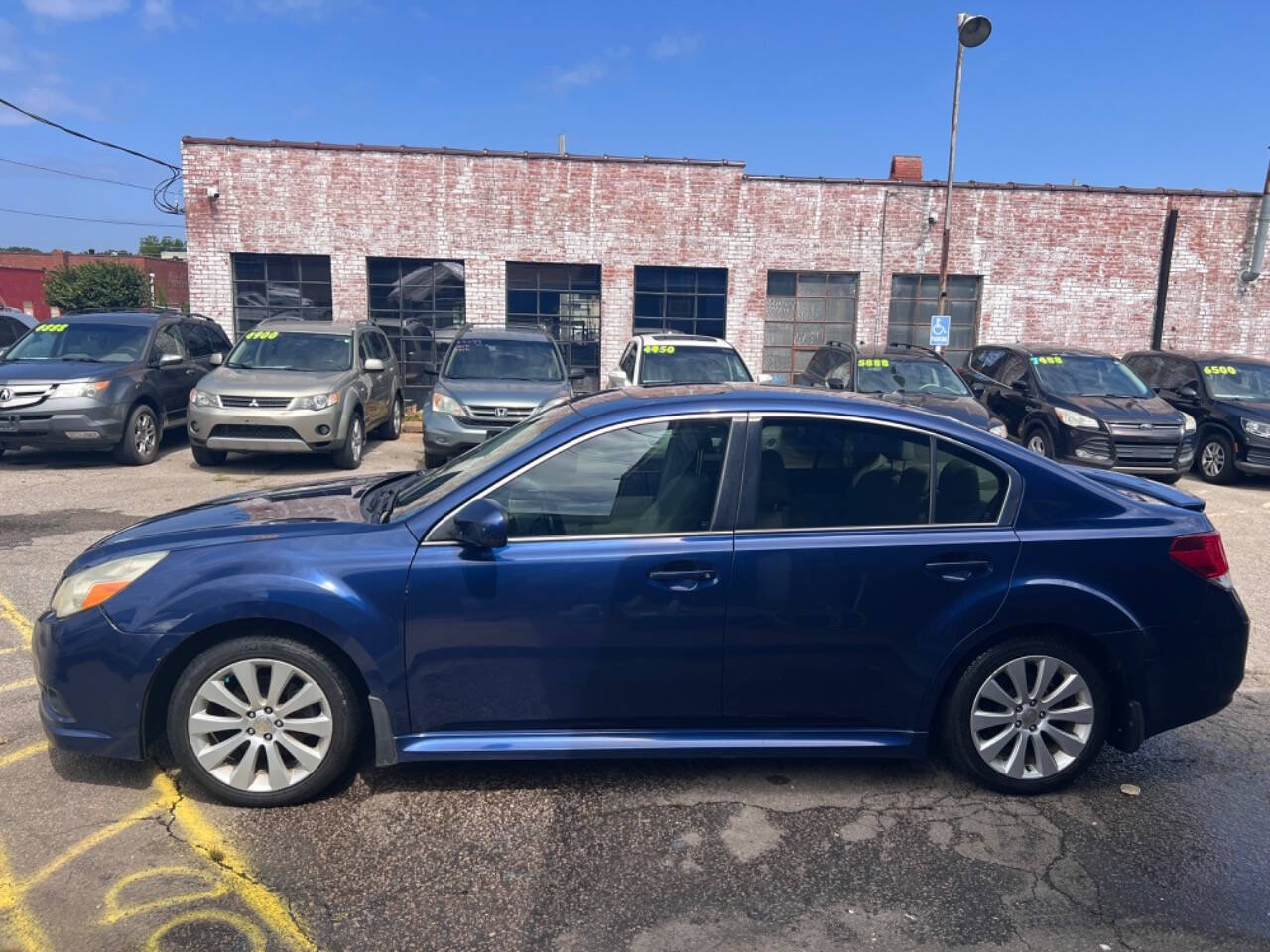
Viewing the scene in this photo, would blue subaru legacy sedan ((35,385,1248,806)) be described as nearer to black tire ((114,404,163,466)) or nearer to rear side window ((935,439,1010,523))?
rear side window ((935,439,1010,523))

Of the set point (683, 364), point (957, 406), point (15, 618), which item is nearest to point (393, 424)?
point (683, 364)

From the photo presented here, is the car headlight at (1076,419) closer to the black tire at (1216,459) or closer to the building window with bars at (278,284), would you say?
the black tire at (1216,459)

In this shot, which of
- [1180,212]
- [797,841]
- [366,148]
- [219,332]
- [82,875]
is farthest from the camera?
[1180,212]

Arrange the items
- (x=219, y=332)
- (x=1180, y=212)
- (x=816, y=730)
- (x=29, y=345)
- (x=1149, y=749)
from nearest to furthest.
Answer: (x=816, y=730) → (x=1149, y=749) → (x=29, y=345) → (x=219, y=332) → (x=1180, y=212)

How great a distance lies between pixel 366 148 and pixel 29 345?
7618mm

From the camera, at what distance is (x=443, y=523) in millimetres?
3701

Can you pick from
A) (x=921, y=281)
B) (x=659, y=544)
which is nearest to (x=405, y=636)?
(x=659, y=544)

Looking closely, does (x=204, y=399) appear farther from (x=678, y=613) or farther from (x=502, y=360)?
(x=678, y=613)

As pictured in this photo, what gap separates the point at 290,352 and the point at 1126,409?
34.4ft

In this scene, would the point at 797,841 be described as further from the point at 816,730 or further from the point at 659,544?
the point at 659,544

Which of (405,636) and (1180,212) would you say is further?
(1180,212)

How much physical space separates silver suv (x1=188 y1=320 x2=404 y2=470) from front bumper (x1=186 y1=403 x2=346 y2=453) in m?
0.01

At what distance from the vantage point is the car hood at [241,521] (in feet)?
12.5

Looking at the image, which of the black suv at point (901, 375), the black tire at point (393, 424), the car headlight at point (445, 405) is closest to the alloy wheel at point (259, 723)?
the car headlight at point (445, 405)
